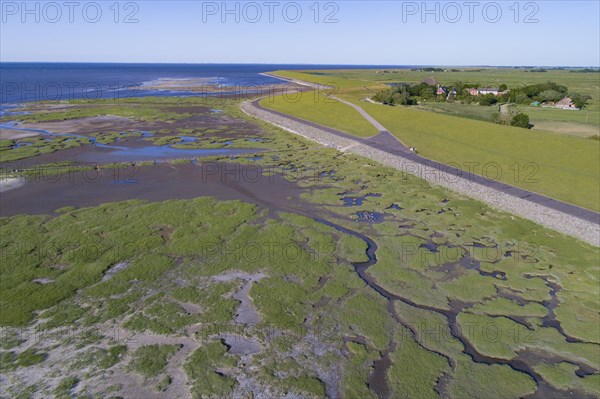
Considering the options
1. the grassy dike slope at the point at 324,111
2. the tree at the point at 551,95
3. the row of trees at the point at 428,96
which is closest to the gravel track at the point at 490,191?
the grassy dike slope at the point at 324,111

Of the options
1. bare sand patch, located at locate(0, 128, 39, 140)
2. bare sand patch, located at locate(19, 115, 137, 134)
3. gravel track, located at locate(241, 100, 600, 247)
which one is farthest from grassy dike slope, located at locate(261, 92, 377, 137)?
bare sand patch, located at locate(0, 128, 39, 140)

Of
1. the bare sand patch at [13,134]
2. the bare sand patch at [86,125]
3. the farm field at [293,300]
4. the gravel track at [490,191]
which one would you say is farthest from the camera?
the bare sand patch at [86,125]

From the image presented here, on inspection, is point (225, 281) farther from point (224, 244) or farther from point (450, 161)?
point (450, 161)

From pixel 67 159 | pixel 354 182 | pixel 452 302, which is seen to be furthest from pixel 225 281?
pixel 67 159

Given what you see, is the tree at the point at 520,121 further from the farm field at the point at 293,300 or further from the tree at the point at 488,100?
the tree at the point at 488,100

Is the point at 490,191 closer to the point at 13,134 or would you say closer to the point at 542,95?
the point at 13,134

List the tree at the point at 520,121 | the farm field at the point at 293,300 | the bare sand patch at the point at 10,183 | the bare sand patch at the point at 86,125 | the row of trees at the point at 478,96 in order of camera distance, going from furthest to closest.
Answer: the row of trees at the point at 478,96 → the bare sand patch at the point at 86,125 → the tree at the point at 520,121 → the bare sand patch at the point at 10,183 → the farm field at the point at 293,300

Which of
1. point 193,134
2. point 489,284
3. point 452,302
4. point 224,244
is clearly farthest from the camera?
point 193,134

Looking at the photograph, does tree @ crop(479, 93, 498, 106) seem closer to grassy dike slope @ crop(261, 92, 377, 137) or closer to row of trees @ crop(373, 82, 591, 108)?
row of trees @ crop(373, 82, 591, 108)
